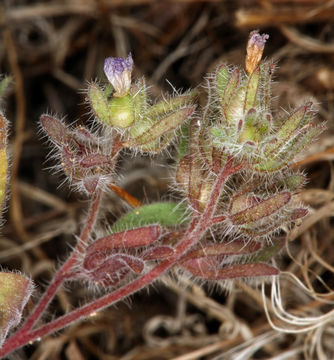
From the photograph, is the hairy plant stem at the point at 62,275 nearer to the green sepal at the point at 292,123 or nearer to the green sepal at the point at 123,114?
the green sepal at the point at 123,114

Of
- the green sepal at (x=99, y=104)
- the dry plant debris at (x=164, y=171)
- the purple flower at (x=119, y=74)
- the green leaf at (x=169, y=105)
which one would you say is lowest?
the dry plant debris at (x=164, y=171)

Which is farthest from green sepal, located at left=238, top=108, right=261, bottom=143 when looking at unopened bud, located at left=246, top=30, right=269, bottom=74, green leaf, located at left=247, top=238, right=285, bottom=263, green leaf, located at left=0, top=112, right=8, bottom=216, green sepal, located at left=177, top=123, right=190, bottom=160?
green leaf, located at left=0, top=112, right=8, bottom=216

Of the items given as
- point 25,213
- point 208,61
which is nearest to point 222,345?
point 25,213

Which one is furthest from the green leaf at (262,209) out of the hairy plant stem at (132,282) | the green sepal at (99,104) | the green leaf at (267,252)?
the green sepal at (99,104)

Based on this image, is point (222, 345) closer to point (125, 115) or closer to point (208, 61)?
point (125, 115)

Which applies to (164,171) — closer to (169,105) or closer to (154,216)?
A: (154,216)
